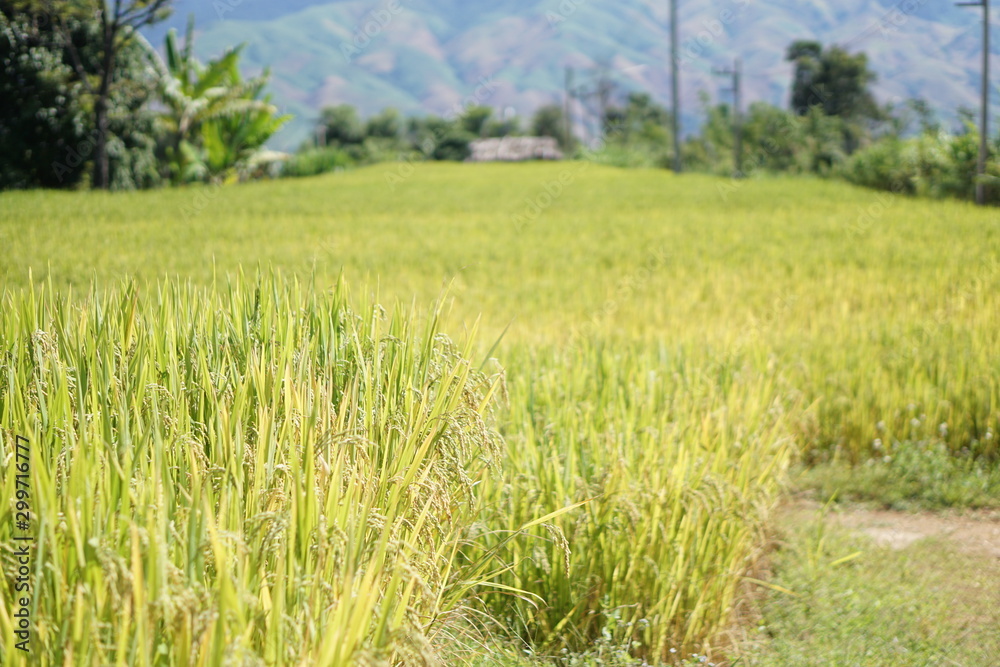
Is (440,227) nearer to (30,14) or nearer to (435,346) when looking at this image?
(30,14)

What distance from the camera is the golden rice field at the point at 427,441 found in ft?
4.20

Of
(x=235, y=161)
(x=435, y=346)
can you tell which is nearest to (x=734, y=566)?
(x=435, y=346)

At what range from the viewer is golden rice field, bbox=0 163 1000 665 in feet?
4.20

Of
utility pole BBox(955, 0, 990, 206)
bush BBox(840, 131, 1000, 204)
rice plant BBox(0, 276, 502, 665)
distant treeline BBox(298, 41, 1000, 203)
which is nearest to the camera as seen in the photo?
rice plant BBox(0, 276, 502, 665)

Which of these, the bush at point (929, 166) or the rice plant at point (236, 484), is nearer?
the rice plant at point (236, 484)

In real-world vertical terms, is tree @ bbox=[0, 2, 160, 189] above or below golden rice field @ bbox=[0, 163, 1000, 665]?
above

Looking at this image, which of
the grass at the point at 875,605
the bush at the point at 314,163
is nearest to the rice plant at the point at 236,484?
the grass at the point at 875,605

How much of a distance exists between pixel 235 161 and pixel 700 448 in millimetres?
22622

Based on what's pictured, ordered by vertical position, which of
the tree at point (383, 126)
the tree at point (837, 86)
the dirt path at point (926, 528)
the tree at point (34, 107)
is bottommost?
the dirt path at point (926, 528)
